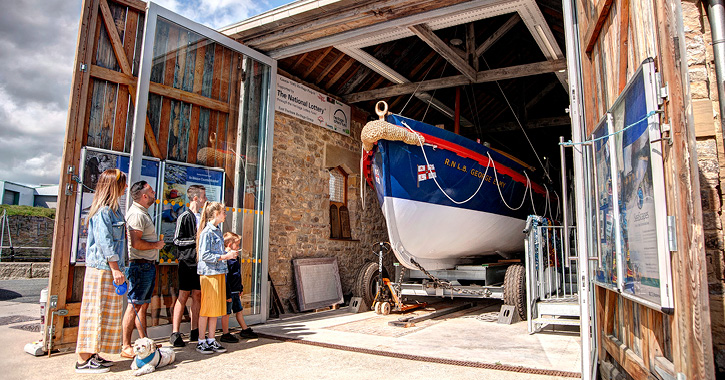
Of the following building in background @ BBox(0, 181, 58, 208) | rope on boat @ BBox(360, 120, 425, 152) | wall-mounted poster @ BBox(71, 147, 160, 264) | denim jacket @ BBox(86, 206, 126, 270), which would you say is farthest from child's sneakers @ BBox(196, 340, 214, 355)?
building in background @ BBox(0, 181, 58, 208)

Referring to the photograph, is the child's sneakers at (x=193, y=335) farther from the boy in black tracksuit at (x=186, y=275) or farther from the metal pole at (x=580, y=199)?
the metal pole at (x=580, y=199)

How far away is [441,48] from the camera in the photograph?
626 cm

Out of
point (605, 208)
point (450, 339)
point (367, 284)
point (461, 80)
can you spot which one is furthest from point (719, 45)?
point (367, 284)

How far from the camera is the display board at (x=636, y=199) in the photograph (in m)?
1.87

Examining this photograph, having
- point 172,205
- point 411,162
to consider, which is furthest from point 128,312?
point 411,162

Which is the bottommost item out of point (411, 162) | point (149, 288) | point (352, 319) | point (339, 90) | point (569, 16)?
point (352, 319)

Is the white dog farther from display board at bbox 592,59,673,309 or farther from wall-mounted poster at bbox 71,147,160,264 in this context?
display board at bbox 592,59,673,309

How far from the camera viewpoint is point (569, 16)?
126 inches

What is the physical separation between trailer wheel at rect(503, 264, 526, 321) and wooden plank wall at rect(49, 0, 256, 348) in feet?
10.7

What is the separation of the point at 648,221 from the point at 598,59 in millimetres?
1552

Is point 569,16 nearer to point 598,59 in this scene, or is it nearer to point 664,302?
point 598,59

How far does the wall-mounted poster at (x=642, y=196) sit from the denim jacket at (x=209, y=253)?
10.5ft

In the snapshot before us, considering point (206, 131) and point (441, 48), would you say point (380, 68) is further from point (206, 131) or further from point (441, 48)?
point (206, 131)

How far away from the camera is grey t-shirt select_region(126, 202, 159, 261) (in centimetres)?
376
